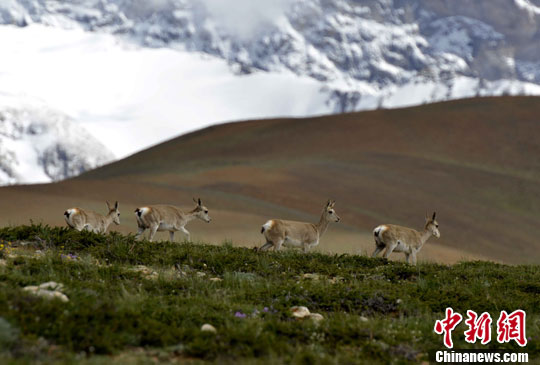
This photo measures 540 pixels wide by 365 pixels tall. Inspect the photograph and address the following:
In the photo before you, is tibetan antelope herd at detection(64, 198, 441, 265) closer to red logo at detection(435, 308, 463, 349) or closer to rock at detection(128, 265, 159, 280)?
rock at detection(128, 265, 159, 280)

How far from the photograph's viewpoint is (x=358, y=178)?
85062 millimetres

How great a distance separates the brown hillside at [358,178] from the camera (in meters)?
59.8

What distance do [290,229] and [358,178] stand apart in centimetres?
6435

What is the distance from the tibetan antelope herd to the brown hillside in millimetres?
14999

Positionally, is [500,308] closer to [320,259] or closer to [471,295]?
[471,295]

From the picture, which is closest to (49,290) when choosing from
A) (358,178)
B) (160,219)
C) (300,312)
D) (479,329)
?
(300,312)

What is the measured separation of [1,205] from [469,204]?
46.8 m

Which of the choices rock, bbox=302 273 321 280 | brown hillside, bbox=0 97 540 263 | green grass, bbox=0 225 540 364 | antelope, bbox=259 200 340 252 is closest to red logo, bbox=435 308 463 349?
green grass, bbox=0 225 540 364

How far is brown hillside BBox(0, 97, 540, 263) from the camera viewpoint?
2352 inches

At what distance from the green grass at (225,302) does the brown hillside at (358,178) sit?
2308 centimetres

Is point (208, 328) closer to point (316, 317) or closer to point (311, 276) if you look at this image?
point (316, 317)

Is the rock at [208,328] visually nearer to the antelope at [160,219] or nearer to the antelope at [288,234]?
the antelope at [288,234]

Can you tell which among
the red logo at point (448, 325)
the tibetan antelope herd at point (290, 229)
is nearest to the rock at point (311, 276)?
the red logo at point (448, 325)

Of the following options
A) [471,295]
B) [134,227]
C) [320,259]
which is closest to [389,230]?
[320,259]
